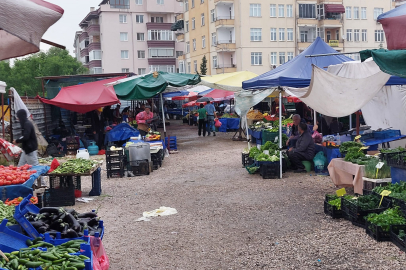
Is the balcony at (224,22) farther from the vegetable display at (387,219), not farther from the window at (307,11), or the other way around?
the vegetable display at (387,219)

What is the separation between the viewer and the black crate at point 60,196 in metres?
9.95

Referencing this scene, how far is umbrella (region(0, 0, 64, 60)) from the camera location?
3039mm

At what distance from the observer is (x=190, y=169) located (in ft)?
48.6

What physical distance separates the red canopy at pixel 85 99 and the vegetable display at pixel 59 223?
1418cm

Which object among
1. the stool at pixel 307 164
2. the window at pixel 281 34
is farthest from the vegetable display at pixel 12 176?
the window at pixel 281 34

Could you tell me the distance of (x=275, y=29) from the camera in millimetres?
53281

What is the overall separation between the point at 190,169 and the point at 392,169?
296 inches

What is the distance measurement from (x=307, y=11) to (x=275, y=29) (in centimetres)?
468

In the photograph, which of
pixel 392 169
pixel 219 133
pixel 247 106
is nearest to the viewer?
pixel 392 169

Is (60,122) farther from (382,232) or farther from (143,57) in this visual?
(143,57)

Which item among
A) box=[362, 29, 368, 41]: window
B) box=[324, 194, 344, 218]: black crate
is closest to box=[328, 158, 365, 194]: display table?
box=[324, 194, 344, 218]: black crate

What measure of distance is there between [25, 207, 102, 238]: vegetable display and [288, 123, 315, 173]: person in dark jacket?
8048 mm

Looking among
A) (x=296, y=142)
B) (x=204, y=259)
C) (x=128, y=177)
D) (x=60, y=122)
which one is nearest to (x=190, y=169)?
(x=128, y=177)

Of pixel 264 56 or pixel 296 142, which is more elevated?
pixel 264 56
